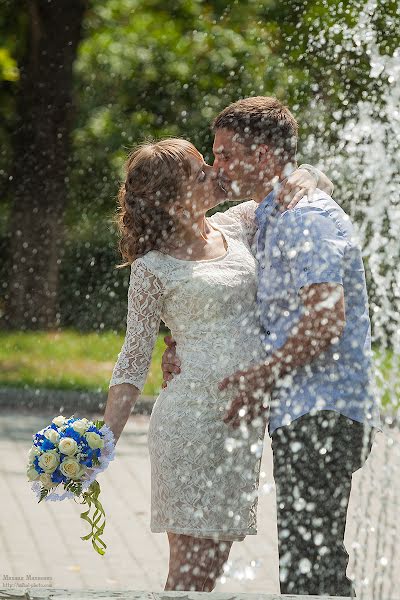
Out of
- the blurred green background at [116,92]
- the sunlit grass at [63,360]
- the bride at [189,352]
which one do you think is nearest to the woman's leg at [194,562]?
the bride at [189,352]

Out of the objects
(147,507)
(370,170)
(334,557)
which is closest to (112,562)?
(147,507)

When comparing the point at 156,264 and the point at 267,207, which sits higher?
the point at 267,207

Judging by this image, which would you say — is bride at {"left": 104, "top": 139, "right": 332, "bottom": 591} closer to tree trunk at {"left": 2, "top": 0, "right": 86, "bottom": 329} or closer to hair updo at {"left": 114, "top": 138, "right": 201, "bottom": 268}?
hair updo at {"left": 114, "top": 138, "right": 201, "bottom": 268}

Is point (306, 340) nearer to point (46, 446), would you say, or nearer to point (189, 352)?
point (189, 352)

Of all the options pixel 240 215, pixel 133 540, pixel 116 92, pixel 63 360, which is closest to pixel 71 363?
pixel 63 360

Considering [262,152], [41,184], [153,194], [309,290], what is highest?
[262,152]

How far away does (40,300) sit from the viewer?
14.6 meters

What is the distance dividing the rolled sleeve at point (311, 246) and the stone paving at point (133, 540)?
1.66m

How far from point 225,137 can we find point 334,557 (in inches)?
48.5

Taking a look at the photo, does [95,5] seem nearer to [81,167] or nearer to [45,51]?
[45,51]

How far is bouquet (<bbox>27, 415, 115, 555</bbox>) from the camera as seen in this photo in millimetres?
3430

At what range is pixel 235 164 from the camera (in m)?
3.56

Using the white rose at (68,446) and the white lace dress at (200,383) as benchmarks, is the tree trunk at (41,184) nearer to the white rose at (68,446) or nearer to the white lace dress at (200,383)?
the white lace dress at (200,383)

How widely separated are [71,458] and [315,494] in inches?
27.1
